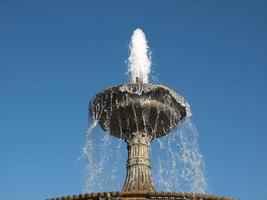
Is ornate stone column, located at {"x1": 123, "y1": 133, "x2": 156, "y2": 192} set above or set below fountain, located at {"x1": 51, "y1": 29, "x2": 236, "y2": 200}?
below

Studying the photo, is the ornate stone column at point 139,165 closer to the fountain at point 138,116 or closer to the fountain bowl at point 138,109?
the fountain at point 138,116

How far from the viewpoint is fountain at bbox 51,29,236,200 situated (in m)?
15.2

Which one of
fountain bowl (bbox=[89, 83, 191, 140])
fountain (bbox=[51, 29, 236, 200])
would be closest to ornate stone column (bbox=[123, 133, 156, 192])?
fountain (bbox=[51, 29, 236, 200])

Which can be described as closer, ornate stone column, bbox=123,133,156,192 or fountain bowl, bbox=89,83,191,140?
ornate stone column, bbox=123,133,156,192

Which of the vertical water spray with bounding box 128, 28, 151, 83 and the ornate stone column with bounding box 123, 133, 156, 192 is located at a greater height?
the vertical water spray with bounding box 128, 28, 151, 83

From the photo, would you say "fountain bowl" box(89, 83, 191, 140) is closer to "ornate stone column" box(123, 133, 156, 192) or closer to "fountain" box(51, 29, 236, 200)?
"fountain" box(51, 29, 236, 200)

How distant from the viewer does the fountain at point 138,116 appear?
1519 cm

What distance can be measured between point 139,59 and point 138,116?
9.94 feet

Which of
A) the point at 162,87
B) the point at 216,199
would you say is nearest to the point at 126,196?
the point at 216,199

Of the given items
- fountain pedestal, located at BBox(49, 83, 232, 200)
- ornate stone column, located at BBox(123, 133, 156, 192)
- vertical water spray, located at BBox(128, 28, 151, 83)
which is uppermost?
vertical water spray, located at BBox(128, 28, 151, 83)

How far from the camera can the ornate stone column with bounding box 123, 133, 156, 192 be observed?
48.1 ft

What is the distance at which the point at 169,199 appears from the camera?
11820mm

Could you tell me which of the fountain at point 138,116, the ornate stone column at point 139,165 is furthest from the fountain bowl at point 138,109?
the ornate stone column at point 139,165

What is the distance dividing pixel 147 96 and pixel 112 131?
5.90 feet
